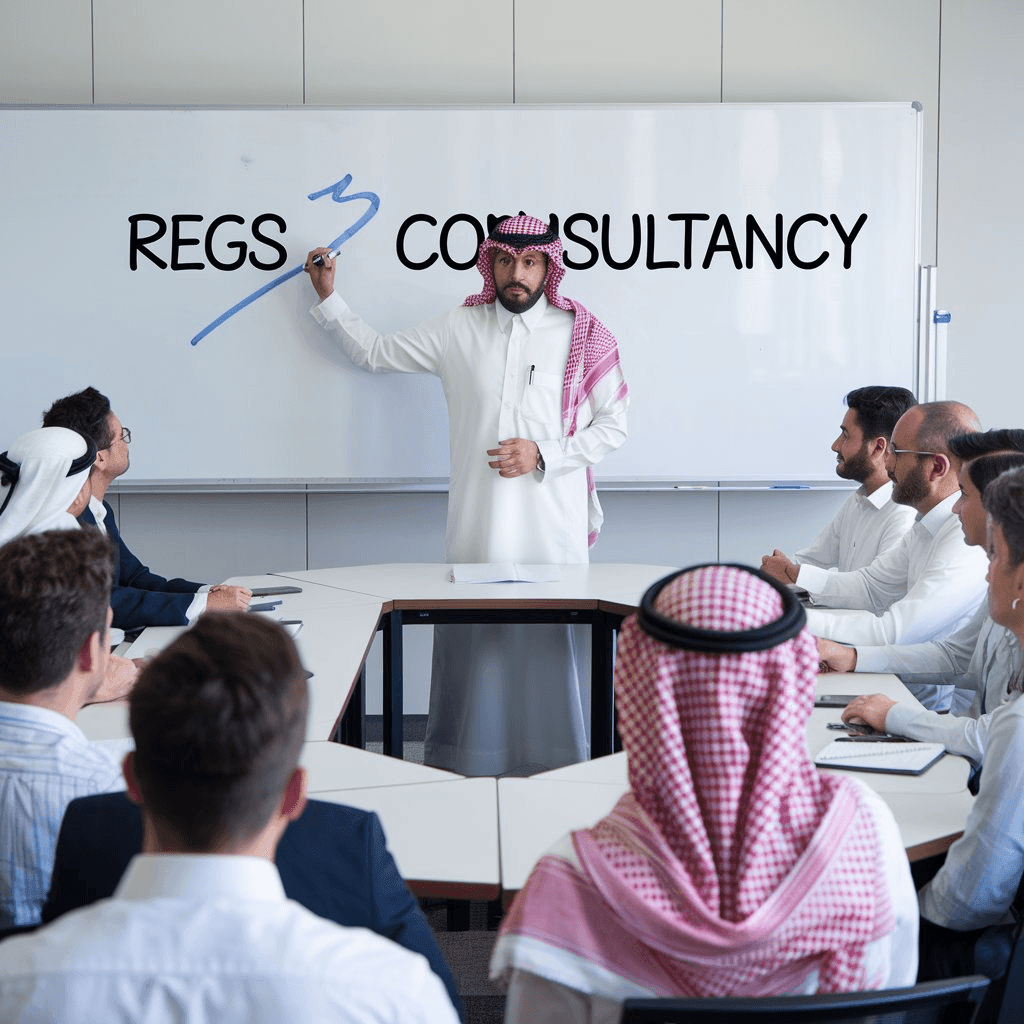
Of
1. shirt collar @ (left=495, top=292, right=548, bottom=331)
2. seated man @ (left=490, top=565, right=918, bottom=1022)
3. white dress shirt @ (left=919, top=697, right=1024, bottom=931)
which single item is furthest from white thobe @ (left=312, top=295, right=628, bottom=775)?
seated man @ (left=490, top=565, right=918, bottom=1022)

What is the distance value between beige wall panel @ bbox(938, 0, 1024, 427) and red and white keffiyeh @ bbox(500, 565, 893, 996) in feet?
13.0

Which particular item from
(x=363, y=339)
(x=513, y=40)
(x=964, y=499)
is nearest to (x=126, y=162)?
(x=363, y=339)

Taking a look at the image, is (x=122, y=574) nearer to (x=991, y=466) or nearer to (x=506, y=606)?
(x=506, y=606)

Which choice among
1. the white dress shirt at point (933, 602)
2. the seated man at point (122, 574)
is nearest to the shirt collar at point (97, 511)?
the seated man at point (122, 574)

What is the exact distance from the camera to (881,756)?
6.70 feet

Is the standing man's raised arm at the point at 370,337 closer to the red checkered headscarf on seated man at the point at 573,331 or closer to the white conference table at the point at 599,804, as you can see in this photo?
the red checkered headscarf on seated man at the point at 573,331

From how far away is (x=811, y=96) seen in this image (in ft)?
15.1

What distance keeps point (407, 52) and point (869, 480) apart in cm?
244

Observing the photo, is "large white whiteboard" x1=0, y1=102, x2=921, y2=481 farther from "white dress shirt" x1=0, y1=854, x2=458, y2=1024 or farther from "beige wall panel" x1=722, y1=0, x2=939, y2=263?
"white dress shirt" x1=0, y1=854, x2=458, y2=1024

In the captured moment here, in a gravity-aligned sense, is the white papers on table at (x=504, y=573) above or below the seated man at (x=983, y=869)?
above

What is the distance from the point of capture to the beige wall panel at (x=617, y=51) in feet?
15.0

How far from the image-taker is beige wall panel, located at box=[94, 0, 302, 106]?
456cm

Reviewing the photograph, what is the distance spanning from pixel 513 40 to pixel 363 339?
4.41 ft

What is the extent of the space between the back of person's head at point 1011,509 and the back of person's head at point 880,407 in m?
1.78
